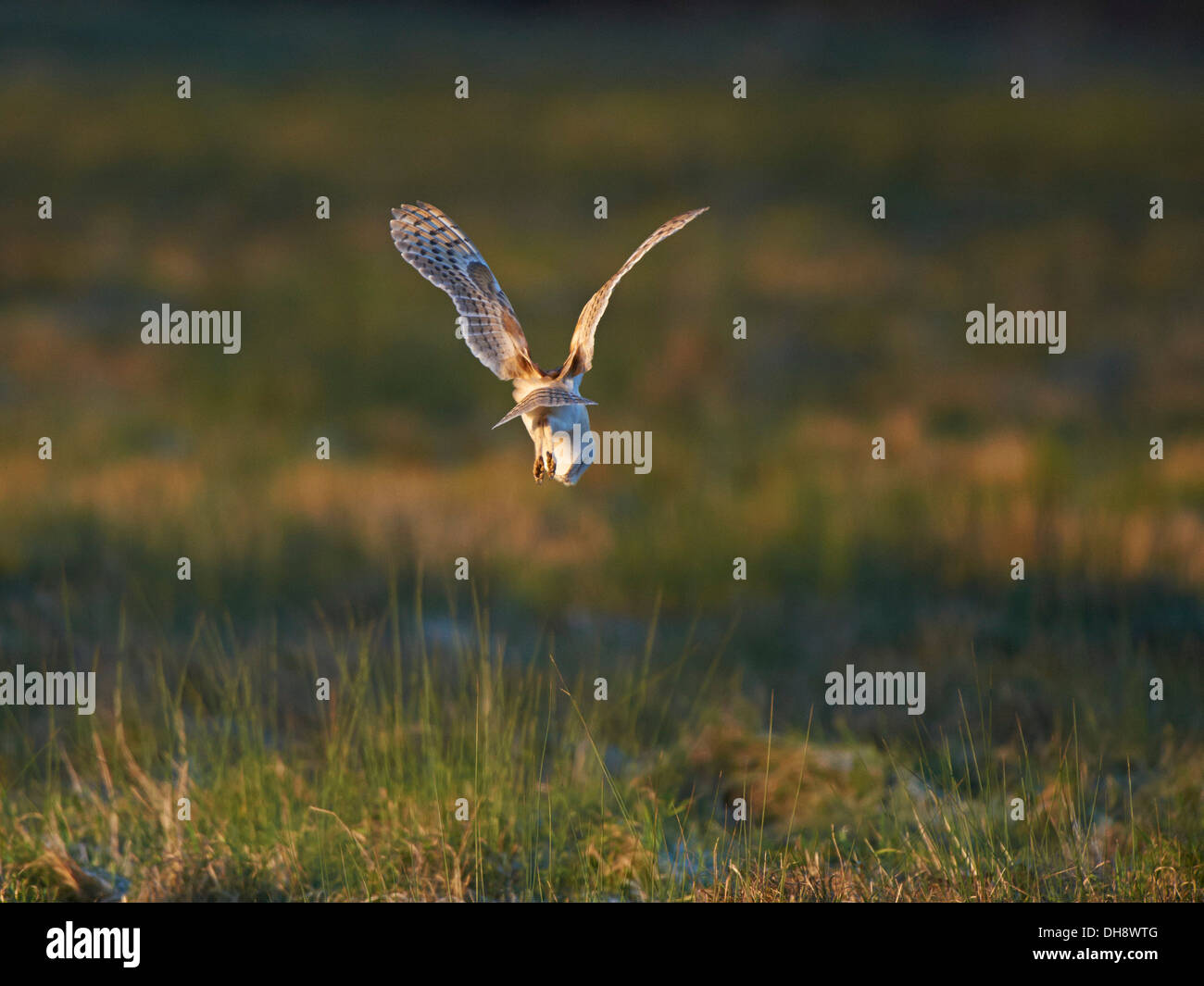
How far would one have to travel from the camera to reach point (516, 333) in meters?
2.44

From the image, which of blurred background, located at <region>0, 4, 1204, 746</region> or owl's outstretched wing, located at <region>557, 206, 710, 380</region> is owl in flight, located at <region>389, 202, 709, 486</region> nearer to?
owl's outstretched wing, located at <region>557, 206, 710, 380</region>

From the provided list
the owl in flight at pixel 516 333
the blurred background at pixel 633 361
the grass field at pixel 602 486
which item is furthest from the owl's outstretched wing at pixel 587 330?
the blurred background at pixel 633 361

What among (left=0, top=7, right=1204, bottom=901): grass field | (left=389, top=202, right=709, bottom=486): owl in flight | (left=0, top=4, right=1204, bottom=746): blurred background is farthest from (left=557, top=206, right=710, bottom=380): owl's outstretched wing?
(left=0, top=4, right=1204, bottom=746): blurred background

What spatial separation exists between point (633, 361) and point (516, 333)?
1568 centimetres

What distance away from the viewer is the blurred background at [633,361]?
33.6ft

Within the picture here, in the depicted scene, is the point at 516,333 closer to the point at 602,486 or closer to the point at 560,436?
the point at 560,436

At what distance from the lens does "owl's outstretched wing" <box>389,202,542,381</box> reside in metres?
2.41

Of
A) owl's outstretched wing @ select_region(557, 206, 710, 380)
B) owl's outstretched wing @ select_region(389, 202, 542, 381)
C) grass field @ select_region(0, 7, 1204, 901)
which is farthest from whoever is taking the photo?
grass field @ select_region(0, 7, 1204, 901)

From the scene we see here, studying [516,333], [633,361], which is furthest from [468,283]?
[633,361]

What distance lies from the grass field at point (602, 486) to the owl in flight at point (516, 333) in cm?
187

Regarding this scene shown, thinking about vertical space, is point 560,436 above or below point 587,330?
below

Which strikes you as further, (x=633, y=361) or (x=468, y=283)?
(x=633, y=361)

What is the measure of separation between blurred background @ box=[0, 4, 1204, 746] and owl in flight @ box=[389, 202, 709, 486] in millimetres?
4729

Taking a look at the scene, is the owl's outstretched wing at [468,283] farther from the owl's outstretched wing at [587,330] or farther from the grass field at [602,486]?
the grass field at [602,486]
